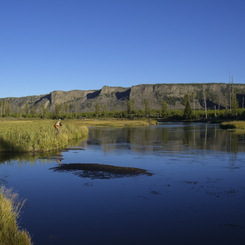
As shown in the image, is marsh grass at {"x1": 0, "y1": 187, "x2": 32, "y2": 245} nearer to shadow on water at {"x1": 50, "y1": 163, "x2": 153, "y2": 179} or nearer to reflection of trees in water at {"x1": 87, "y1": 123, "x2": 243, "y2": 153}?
shadow on water at {"x1": 50, "y1": 163, "x2": 153, "y2": 179}

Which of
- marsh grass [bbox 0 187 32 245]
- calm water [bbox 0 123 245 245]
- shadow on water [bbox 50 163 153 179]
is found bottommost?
calm water [bbox 0 123 245 245]

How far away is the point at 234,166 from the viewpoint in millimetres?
17938

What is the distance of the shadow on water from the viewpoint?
15.2 m

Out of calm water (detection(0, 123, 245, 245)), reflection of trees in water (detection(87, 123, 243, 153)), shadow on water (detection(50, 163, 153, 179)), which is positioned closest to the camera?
calm water (detection(0, 123, 245, 245))

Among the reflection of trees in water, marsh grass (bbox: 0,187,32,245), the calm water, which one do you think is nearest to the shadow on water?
the calm water

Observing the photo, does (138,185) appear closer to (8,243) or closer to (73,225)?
(73,225)

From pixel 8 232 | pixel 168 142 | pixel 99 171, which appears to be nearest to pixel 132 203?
pixel 8 232

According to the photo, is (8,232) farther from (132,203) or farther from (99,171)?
(99,171)

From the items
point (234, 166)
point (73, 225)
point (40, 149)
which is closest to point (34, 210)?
point (73, 225)

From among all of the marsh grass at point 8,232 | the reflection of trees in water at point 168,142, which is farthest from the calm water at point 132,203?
the reflection of trees in water at point 168,142

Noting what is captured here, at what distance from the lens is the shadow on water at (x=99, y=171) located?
15.2m

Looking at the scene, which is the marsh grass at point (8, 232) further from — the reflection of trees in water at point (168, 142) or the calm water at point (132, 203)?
the reflection of trees in water at point (168, 142)

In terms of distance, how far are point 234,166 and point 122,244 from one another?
12.5 meters

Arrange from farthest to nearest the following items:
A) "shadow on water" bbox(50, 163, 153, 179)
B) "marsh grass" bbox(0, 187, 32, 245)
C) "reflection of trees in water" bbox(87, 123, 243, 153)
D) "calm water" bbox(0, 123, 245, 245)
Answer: "reflection of trees in water" bbox(87, 123, 243, 153)
"shadow on water" bbox(50, 163, 153, 179)
"calm water" bbox(0, 123, 245, 245)
"marsh grass" bbox(0, 187, 32, 245)
